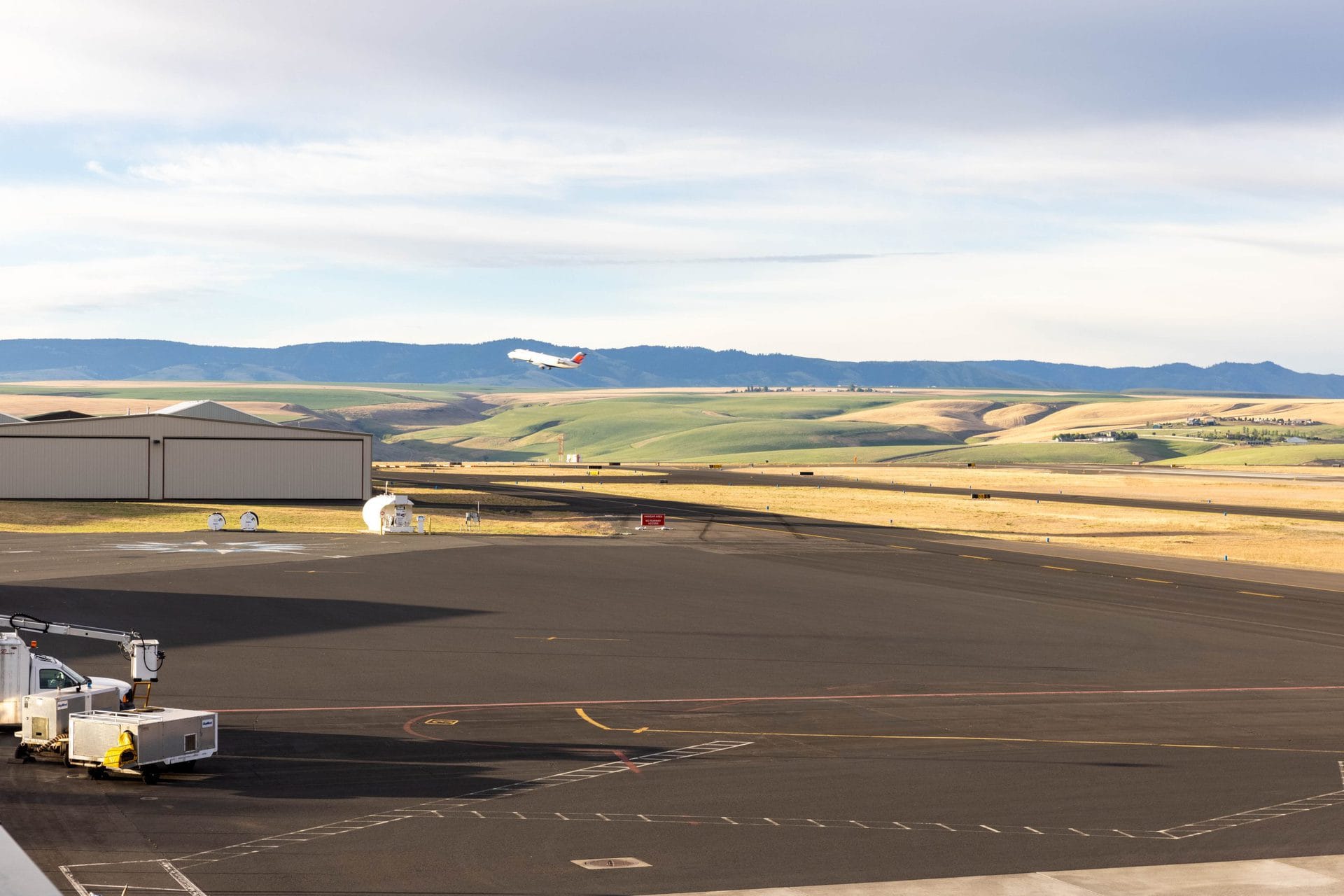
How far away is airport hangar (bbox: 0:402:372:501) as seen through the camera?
10038cm

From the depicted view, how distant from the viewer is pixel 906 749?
30.5 meters

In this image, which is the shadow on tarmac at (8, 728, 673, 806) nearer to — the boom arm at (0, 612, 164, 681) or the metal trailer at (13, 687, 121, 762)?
the metal trailer at (13, 687, 121, 762)

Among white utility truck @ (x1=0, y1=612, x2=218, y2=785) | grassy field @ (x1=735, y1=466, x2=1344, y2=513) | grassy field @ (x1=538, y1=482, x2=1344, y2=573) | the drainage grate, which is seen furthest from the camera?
grassy field @ (x1=735, y1=466, x2=1344, y2=513)

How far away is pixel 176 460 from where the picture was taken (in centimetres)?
10244

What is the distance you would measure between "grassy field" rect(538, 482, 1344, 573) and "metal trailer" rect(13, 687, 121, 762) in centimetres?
7056

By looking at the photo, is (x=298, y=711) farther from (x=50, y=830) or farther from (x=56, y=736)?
(x=50, y=830)

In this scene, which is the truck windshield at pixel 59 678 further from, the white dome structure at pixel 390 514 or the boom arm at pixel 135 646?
the white dome structure at pixel 390 514

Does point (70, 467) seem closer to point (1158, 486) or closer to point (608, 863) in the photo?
point (608, 863)

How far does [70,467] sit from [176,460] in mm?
7899

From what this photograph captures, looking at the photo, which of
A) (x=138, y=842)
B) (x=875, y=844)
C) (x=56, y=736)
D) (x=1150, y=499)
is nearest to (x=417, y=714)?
(x=56, y=736)

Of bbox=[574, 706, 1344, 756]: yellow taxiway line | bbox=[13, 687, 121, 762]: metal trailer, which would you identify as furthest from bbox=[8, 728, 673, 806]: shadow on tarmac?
bbox=[574, 706, 1344, 756]: yellow taxiway line

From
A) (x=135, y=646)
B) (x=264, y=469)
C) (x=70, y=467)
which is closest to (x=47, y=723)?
(x=135, y=646)

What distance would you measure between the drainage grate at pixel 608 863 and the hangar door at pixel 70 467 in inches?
3520

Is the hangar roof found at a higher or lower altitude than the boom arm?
higher
